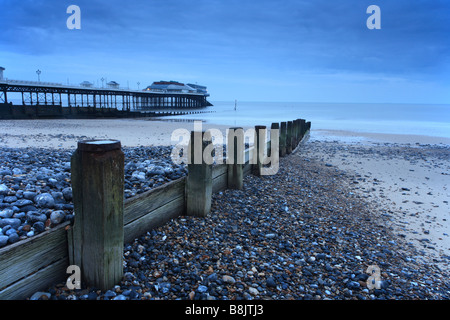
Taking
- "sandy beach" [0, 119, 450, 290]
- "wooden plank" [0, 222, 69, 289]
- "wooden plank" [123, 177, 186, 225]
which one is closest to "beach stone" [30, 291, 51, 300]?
"wooden plank" [0, 222, 69, 289]

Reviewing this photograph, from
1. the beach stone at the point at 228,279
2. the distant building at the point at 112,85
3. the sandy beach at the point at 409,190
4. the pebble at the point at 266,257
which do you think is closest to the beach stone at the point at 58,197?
the pebble at the point at 266,257

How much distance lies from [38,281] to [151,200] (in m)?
1.32

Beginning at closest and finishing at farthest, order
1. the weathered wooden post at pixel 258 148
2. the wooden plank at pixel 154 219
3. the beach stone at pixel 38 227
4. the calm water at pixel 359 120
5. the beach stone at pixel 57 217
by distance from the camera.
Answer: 1. the beach stone at pixel 38 227
2. the beach stone at pixel 57 217
3. the wooden plank at pixel 154 219
4. the weathered wooden post at pixel 258 148
5. the calm water at pixel 359 120

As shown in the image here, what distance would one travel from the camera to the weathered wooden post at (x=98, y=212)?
7.01 feet

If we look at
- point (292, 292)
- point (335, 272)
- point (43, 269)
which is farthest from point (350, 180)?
point (43, 269)

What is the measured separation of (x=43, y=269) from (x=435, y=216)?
6.40 metres

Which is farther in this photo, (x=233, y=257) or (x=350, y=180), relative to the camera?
(x=350, y=180)

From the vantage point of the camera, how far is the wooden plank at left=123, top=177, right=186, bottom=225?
2990 mm

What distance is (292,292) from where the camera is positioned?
284cm

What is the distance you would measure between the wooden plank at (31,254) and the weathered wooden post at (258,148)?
4695 mm

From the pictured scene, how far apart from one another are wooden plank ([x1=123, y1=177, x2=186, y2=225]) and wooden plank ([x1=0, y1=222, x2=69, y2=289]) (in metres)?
0.64

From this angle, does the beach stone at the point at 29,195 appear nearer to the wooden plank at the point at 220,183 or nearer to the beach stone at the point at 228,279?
the beach stone at the point at 228,279

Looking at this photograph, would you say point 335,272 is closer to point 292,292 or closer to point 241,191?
point 292,292

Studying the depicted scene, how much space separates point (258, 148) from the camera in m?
6.73
